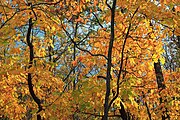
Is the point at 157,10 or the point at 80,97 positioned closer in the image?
the point at 157,10

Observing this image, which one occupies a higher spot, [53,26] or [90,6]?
[90,6]

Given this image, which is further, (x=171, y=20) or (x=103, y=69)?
(x=103, y=69)

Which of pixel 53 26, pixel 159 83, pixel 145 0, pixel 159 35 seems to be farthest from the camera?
pixel 159 83

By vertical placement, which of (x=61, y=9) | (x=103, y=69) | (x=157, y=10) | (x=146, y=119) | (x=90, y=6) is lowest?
(x=146, y=119)

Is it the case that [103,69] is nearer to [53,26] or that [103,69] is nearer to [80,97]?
[80,97]

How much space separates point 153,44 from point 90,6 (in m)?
3.03

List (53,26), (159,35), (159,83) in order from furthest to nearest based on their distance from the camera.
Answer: (159,83)
(159,35)
(53,26)

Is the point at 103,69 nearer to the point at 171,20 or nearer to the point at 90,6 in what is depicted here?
the point at 90,6

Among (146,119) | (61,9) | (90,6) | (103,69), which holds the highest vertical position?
(90,6)

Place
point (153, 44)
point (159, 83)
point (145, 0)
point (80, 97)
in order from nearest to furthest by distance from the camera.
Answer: point (145, 0) < point (80, 97) < point (153, 44) < point (159, 83)

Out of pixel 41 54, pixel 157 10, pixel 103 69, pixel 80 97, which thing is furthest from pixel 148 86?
pixel 157 10

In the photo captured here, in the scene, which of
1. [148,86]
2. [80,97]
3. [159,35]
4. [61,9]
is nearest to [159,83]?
[148,86]

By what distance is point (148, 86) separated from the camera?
816cm

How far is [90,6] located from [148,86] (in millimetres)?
3162
